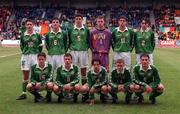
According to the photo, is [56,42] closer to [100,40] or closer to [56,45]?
[56,45]

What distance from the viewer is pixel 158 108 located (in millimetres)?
9867

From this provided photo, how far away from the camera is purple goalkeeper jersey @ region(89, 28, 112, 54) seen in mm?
11328

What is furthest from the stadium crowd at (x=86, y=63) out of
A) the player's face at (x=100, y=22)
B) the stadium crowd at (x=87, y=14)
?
the stadium crowd at (x=87, y=14)

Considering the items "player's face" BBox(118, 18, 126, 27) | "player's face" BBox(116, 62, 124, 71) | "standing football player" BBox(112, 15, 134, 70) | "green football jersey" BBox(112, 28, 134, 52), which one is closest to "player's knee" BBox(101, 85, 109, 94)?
"player's face" BBox(116, 62, 124, 71)

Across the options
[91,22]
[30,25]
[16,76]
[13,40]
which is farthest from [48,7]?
[30,25]

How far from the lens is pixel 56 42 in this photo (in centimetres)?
1145

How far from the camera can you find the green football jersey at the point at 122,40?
11359 millimetres

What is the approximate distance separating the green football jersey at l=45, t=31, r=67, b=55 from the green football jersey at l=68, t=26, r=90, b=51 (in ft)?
0.57

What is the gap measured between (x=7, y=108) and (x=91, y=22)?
3928 cm

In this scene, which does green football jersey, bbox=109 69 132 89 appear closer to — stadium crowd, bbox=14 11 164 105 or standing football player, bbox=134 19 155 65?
stadium crowd, bbox=14 11 164 105

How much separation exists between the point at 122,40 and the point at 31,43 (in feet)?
7.01

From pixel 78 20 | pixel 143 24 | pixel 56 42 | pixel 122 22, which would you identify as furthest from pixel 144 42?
pixel 56 42

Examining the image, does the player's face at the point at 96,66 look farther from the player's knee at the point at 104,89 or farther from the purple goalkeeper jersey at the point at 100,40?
the purple goalkeeper jersey at the point at 100,40

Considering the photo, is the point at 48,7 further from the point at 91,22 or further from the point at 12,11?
the point at 91,22
